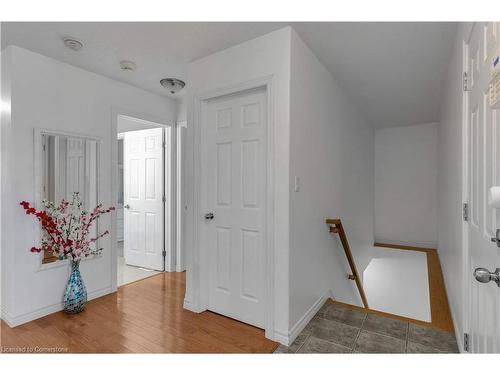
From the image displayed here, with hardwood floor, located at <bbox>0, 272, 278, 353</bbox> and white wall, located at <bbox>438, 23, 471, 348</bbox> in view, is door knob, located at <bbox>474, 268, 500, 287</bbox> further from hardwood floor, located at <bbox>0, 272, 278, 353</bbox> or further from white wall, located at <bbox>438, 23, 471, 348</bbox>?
hardwood floor, located at <bbox>0, 272, 278, 353</bbox>

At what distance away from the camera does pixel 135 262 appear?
4039 mm

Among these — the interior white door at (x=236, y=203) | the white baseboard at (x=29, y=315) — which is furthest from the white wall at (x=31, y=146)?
the interior white door at (x=236, y=203)

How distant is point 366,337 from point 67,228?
2.80 meters

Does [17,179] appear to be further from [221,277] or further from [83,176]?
[221,277]

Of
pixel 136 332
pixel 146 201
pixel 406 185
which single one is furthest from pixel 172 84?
pixel 406 185

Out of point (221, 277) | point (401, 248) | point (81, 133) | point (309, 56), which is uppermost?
point (309, 56)

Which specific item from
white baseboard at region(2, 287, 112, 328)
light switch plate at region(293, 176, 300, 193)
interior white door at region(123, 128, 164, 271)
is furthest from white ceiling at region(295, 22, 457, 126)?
white baseboard at region(2, 287, 112, 328)

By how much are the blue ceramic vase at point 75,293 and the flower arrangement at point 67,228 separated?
126 millimetres

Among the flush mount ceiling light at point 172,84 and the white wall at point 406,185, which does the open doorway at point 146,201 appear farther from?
the white wall at point 406,185

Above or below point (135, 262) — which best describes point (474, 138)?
above

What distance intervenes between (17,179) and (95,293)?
1.36 meters

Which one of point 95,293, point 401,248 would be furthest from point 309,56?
point 401,248

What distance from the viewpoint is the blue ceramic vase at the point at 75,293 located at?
8.21 feet

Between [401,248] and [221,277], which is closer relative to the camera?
[221,277]
